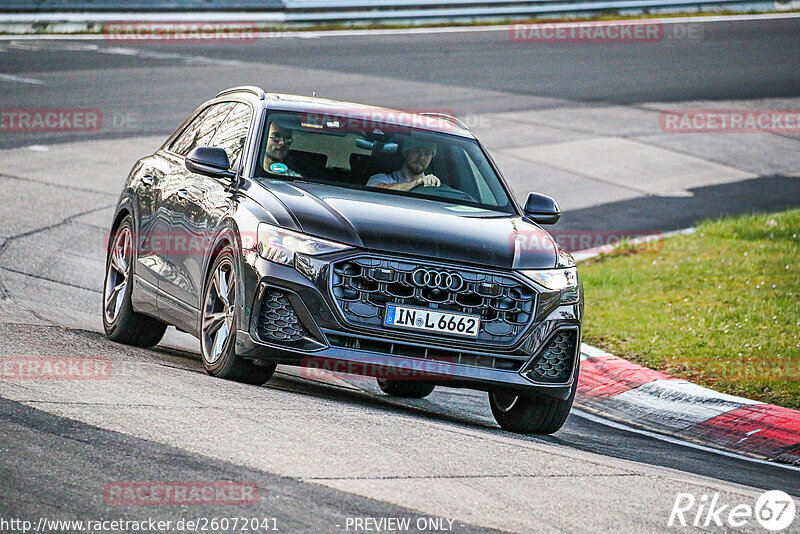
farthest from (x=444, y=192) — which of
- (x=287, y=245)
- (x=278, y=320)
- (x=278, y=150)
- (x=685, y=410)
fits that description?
(x=685, y=410)

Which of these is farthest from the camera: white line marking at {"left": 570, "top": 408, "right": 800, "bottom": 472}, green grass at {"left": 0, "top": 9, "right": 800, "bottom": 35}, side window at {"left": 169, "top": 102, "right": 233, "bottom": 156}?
green grass at {"left": 0, "top": 9, "right": 800, "bottom": 35}

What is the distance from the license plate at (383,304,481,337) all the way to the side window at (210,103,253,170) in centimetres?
168

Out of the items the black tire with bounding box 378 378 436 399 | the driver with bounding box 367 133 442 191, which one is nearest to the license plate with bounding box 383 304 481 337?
the driver with bounding box 367 133 442 191

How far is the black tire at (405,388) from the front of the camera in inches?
367

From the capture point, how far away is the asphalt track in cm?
557

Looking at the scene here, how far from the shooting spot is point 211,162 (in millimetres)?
8070

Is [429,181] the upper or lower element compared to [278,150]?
lower

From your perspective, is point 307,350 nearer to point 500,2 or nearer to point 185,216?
point 185,216

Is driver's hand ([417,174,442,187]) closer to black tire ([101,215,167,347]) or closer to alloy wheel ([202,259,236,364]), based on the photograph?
alloy wheel ([202,259,236,364])

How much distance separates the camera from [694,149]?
22281 millimetres

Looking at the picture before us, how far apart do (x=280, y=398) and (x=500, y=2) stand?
A: 26427 millimetres

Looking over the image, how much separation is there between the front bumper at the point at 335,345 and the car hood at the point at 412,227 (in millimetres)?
271

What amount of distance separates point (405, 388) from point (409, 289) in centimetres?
223

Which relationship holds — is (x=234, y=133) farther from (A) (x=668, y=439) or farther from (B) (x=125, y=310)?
(A) (x=668, y=439)
